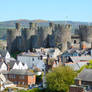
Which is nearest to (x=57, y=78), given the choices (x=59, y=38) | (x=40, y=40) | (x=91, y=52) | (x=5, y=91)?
(x=5, y=91)

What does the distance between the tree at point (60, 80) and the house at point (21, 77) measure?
241 inches

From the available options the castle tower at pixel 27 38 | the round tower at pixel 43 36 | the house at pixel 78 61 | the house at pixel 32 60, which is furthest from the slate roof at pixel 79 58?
the castle tower at pixel 27 38

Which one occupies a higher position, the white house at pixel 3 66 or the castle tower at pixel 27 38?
the castle tower at pixel 27 38

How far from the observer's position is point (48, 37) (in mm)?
50750

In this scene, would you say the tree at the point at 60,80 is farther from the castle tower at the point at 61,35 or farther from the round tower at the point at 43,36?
the round tower at the point at 43,36

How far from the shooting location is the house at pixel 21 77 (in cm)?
3456

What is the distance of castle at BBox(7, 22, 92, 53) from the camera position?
47.7 metres

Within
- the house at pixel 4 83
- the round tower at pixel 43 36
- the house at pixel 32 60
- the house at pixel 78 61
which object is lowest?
the house at pixel 4 83

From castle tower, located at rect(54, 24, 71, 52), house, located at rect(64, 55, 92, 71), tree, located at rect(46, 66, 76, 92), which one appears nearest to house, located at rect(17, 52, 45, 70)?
house, located at rect(64, 55, 92, 71)

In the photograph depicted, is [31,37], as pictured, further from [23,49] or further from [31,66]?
[31,66]

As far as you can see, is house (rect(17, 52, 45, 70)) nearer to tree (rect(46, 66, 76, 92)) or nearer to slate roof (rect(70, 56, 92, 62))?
slate roof (rect(70, 56, 92, 62))

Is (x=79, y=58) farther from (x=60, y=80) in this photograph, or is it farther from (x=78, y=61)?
(x=60, y=80)

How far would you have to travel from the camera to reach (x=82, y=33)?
160ft

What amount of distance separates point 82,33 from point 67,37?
2.72 m
